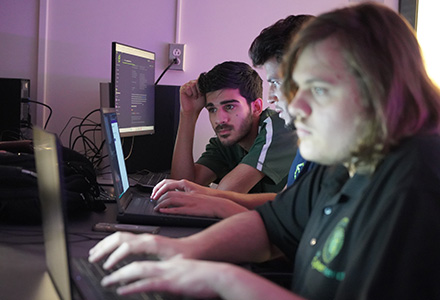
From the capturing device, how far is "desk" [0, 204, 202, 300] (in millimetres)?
822

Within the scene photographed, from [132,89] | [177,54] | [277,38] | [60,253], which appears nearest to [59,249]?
[60,253]

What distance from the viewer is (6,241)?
3.56 feet

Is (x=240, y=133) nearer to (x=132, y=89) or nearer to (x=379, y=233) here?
(x=132, y=89)

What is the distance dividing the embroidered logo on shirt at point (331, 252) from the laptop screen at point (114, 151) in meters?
0.67

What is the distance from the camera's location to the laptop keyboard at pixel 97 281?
0.75 meters

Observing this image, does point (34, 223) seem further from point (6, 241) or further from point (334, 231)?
point (334, 231)

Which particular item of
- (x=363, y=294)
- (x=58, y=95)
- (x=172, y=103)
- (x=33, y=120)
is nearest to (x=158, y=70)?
(x=172, y=103)

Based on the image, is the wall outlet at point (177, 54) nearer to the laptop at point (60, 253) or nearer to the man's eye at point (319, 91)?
the laptop at point (60, 253)

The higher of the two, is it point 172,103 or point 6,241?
point 172,103

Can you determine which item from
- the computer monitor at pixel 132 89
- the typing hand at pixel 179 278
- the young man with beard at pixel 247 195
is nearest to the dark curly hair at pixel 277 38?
the young man with beard at pixel 247 195

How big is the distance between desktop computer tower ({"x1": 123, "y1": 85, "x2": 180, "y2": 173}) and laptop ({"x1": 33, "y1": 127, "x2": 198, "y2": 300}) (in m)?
1.45

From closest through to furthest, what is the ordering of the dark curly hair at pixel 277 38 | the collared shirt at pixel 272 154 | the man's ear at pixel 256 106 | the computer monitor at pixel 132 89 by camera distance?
the dark curly hair at pixel 277 38 → the collared shirt at pixel 272 154 → the computer monitor at pixel 132 89 → the man's ear at pixel 256 106

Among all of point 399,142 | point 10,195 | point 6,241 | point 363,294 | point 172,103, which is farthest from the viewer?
point 172,103

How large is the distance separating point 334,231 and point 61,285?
0.43m
